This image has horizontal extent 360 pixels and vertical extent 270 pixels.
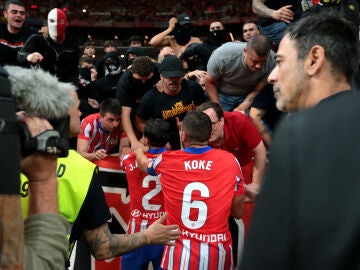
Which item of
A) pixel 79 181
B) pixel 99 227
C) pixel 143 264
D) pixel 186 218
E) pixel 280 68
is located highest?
pixel 280 68

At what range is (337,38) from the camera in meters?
1.96

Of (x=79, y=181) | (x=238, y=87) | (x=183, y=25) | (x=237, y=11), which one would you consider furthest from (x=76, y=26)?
(x=79, y=181)

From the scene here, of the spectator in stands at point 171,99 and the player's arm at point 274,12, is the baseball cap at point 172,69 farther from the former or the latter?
the player's arm at point 274,12

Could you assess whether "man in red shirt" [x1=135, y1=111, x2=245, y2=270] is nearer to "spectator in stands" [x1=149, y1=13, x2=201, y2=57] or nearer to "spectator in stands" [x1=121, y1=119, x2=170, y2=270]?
"spectator in stands" [x1=121, y1=119, x2=170, y2=270]

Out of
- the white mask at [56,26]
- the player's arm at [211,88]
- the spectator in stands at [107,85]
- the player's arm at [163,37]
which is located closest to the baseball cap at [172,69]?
the player's arm at [211,88]

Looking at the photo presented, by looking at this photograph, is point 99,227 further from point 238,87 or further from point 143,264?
point 238,87

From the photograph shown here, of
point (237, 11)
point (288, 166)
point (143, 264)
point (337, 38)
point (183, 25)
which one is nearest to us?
point (288, 166)

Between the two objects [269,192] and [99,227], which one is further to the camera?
[99,227]

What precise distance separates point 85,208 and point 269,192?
5.57 feet

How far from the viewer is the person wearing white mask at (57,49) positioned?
5891mm

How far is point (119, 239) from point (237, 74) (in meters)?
3.06

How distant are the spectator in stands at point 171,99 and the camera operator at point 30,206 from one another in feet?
12.2

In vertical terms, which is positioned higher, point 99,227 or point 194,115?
point 194,115

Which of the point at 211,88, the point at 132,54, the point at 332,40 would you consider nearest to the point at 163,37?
the point at 132,54
